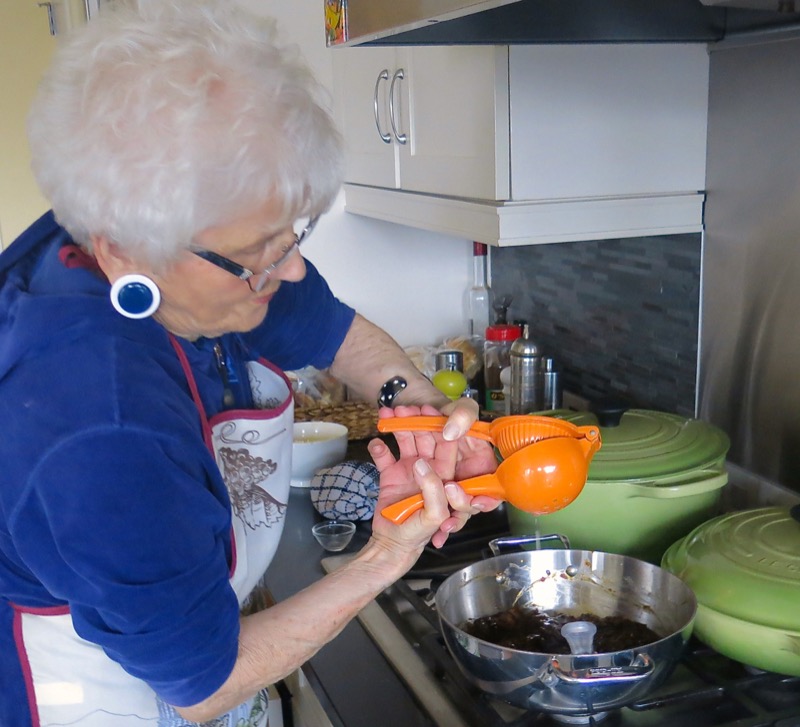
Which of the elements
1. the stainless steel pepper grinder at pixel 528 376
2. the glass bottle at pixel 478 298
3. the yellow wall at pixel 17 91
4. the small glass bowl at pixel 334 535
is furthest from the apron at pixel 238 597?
the yellow wall at pixel 17 91

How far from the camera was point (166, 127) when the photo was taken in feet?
2.56

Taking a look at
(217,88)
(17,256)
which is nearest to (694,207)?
(217,88)

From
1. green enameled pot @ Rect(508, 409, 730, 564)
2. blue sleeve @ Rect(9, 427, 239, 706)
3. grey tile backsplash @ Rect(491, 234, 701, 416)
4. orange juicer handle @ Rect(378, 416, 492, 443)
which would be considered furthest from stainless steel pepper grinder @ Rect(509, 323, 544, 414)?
blue sleeve @ Rect(9, 427, 239, 706)

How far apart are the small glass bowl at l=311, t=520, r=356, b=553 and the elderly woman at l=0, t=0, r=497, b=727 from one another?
471mm

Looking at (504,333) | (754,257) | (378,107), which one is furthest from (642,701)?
(378,107)

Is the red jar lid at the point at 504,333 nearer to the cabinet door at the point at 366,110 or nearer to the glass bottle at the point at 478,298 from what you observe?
the glass bottle at the point at 478,298

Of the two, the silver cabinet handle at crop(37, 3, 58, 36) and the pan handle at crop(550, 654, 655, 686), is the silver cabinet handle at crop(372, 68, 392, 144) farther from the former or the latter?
the silver cabinet handle at crop(37, 3, 58, 36)

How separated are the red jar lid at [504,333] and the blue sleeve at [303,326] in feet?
2.49

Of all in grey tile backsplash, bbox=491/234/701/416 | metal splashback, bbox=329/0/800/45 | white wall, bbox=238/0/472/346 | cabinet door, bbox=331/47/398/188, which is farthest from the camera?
white wall, bbox=238/0/472/346

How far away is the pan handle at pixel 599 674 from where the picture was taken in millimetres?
878

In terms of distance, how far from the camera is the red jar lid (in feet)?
6.72

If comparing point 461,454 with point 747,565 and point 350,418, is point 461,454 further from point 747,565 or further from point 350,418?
point 350,418

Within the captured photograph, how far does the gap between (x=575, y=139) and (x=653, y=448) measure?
477mm

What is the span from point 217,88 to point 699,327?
3.15 ft
